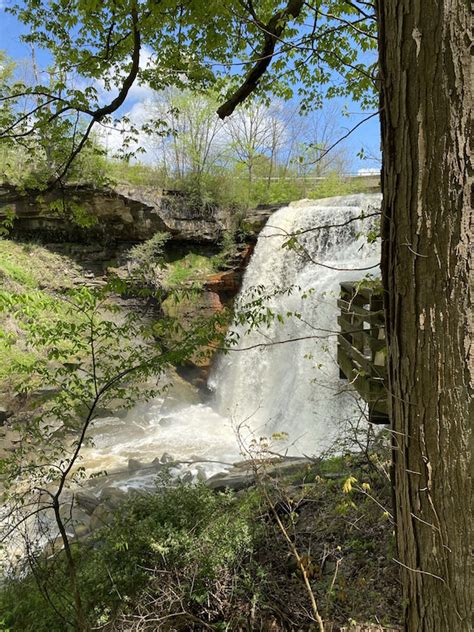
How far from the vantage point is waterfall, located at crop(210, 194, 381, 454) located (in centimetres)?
878

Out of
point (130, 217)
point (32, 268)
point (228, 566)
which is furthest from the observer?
point (130, 217)

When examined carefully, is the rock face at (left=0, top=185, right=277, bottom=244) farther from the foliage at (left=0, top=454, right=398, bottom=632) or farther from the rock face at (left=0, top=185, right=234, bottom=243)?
the foliage at (left=0, top=454, right=398, bottom=632)

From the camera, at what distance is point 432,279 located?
1.25 m

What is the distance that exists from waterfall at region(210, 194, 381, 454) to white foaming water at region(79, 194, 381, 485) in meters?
0.02

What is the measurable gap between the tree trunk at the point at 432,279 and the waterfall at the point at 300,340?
674 centimetres

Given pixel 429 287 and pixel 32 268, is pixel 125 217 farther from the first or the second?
pixel 429 287

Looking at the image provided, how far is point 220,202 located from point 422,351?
13260 mm

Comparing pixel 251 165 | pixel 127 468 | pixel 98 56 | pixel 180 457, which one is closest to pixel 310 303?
pixel 180 457

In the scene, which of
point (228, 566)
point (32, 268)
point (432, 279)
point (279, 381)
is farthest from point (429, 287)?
point (32, 268)

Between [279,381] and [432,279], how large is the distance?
938 cm

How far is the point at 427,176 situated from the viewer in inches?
48.8

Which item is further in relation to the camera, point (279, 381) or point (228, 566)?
point (279, 381)

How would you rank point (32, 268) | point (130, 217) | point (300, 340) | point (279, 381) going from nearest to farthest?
point (300, 340) → point (279, 381) → point (32, 268) → point (130, 217)

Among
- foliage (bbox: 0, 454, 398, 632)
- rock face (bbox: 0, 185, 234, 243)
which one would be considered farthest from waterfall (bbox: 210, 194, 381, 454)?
foliage (bbox: 0, 454, 398, 632)
